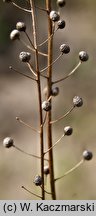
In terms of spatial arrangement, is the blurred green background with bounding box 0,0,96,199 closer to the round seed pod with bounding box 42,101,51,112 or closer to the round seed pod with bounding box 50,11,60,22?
the round seed pod with bounding box 42,101,51,112

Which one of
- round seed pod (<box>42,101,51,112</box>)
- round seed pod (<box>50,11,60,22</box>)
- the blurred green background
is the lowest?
round seed pod (<box>42,101,51,112</box>)

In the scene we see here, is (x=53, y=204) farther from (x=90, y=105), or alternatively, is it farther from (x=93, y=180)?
(x=90, y=105)

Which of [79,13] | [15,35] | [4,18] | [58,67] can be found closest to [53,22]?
[15,35]

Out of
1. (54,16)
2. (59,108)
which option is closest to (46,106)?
(54,16)

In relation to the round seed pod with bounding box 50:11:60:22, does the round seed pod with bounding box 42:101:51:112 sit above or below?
below

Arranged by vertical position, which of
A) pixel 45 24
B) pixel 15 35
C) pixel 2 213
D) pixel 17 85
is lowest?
pixel 2 213

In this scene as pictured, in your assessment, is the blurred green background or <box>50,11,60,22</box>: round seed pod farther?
the blurred green background

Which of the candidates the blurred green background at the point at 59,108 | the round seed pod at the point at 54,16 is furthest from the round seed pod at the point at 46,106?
the blurred green background at the point at 59,108

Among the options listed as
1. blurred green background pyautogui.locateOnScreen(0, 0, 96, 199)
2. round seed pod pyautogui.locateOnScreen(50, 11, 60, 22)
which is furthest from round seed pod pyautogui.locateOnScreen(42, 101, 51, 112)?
blurred green background pyautogui.locateOnScreen(0, 0, 96, 199)

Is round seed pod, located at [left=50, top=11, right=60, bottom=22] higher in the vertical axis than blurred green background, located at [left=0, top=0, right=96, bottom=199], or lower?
lower

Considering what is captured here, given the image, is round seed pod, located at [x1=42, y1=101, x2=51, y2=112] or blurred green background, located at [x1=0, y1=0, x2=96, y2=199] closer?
round seed pod, located at [x1=42, y1=101, x2=51, y2=112]
